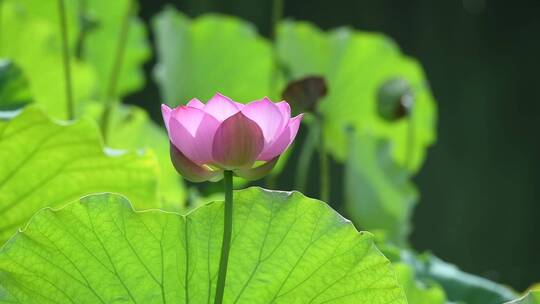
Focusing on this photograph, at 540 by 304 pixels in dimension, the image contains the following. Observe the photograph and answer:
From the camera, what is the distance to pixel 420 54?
404cm

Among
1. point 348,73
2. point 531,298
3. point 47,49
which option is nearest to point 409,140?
point 348,73

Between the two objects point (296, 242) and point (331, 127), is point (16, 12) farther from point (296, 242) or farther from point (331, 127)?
point (296, 242)

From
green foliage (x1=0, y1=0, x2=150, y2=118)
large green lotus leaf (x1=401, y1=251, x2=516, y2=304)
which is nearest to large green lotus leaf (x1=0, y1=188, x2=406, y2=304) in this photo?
large green lotus leaf (x1=401, y1=251, x2=516, y2=304)

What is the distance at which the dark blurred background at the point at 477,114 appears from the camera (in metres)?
3.91

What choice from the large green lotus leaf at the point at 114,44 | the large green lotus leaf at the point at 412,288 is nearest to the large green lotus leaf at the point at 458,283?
the large green lotus leaf at the point at 412,288

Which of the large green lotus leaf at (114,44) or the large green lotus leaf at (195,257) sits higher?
the large green lotus leaf at (195,257)

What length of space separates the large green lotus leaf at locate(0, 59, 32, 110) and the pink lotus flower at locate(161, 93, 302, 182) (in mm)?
377

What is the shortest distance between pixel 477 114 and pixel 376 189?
8.69 ft

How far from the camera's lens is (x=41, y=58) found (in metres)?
1.36

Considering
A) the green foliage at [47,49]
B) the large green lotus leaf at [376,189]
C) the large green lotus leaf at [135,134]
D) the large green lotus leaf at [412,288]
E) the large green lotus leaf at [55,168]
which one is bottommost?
the large green lotus leaf at [376,189]

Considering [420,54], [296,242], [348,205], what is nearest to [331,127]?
[348,205]

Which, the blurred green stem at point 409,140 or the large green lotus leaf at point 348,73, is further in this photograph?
the large green lotus leaf at point 348,73

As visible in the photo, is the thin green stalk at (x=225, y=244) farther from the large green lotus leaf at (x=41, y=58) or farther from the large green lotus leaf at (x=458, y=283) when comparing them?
the large green lotus leaf at (x=41, y=58)

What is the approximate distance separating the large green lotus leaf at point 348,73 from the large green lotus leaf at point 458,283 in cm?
68
